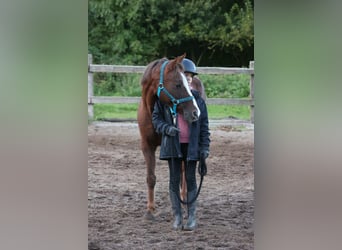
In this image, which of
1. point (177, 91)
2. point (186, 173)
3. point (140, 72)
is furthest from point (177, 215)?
point (140, 72)

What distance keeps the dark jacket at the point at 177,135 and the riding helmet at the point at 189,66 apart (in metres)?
0.10

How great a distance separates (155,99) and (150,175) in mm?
380

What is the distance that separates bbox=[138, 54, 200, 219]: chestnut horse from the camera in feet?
9.30

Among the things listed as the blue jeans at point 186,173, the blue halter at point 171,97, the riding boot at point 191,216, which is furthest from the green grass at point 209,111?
the riding boot at point 191,216

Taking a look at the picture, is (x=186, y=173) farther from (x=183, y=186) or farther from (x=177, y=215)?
(x=177, y=215)

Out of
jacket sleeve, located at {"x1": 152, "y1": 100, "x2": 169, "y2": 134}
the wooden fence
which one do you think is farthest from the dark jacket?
the wooden fence

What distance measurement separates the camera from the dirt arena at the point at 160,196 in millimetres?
2828

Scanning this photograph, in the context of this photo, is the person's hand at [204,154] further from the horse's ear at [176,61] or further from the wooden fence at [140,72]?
the horse's ear at [176,61]

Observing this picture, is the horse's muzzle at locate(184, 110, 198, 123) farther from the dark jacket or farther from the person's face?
the person's face

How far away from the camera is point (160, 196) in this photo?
2865 mm
